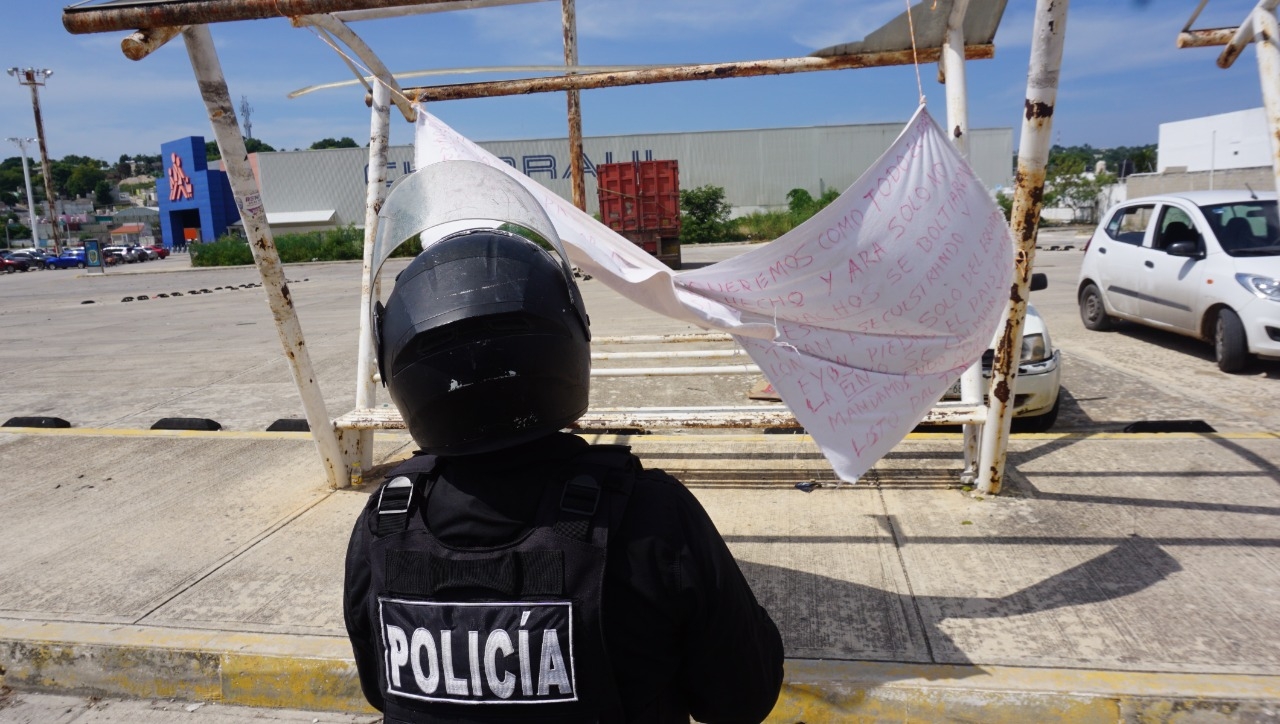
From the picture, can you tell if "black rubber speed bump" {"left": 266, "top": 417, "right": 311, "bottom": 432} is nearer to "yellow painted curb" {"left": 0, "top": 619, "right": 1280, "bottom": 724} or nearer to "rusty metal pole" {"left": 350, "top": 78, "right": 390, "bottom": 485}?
"rusty metal pole" {"left": 350, "top": 78, "right": 390, "bottom": 485}

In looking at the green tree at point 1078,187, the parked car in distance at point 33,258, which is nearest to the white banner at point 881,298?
the green tree at point 1078,187

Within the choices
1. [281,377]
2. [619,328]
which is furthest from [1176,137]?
[281,377]

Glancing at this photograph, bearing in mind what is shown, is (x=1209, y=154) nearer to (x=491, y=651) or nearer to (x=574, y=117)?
(x=574, y=117)

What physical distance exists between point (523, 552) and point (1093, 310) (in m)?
10.8

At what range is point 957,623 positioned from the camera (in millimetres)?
3307

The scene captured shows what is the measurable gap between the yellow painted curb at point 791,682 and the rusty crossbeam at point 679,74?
3.17 meters

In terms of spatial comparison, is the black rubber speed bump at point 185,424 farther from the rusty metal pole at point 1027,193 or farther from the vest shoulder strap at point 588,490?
the vest shoulder strap at point 588,490

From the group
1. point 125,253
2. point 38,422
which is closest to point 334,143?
point 125,253

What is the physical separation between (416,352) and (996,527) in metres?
3.39

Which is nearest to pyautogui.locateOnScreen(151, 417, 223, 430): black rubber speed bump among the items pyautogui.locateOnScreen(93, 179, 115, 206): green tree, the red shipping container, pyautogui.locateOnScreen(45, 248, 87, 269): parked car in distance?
the red shipping container

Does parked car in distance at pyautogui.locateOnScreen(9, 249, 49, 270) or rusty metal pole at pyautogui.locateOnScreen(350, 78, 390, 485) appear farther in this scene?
parked car in distance at pyautogui.locateOnScreen(9, 249, 49, 270)

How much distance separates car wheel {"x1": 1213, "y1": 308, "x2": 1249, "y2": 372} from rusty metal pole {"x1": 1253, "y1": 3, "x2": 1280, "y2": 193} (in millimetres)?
4694

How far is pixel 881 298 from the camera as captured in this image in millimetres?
3359

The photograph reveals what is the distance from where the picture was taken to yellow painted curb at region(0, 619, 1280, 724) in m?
2.80
